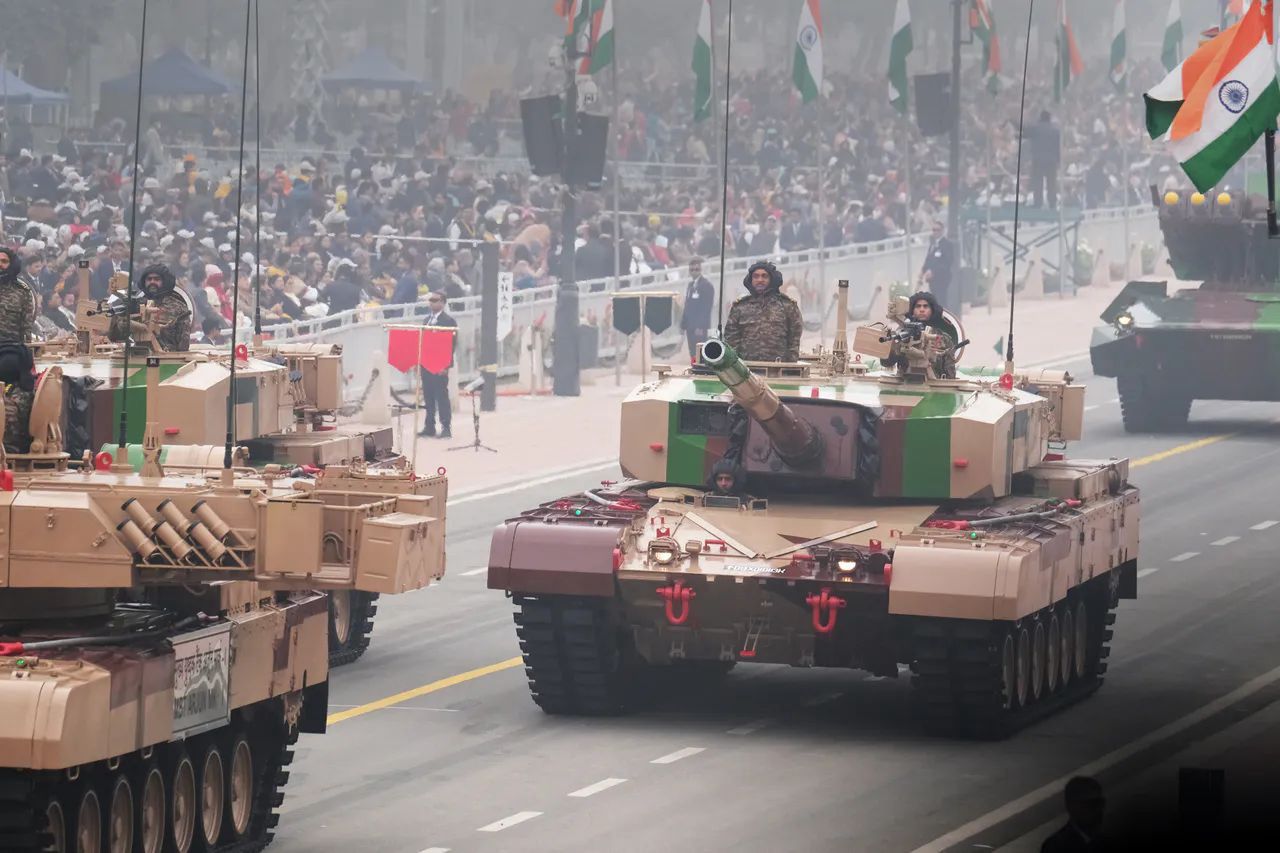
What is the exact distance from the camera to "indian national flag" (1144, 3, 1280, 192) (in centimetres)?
1922

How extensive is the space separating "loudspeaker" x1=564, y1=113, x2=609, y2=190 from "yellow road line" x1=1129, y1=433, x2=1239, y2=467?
8.06 m

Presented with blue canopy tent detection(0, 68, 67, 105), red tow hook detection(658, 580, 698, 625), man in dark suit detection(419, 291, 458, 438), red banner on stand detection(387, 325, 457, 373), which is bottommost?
red tow hook detection(658, 580, 698, 625)

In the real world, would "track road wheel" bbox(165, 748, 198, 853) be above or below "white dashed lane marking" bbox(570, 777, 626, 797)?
above

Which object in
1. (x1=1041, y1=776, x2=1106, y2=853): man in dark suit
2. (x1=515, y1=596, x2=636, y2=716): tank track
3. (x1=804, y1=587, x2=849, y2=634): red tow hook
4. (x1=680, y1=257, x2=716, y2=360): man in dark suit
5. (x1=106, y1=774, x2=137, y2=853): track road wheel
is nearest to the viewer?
(x1=1041, y1=776, x2=1106, y2=853): man in dark suit

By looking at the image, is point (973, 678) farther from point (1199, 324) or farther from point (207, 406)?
point (1199, 324)

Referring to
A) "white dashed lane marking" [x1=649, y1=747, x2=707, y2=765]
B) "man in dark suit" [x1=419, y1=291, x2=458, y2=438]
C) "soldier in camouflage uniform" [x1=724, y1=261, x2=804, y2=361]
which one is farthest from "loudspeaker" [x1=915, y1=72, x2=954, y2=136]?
"white dashed lane marking" [x1=649, y1=747, x2=707, y2=765]

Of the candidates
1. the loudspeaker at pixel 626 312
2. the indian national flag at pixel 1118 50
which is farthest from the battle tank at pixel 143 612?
the indian national flag at pixel 1118 50

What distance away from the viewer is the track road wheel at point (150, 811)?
16297mm

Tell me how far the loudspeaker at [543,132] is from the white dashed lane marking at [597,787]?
2027 cm

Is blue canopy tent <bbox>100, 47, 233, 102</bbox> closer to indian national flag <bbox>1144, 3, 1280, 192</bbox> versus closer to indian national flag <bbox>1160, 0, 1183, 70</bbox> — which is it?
indian national flag <bbox>1160, 0, 1183, 70</bbox>

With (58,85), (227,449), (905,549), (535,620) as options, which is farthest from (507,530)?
(58,85)

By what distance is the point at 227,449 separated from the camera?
17.2m

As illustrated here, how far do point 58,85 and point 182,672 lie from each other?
3700 cm

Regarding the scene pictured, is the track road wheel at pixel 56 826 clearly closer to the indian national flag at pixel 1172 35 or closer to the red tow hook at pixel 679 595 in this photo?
the red tow hook at pixel 679 595
